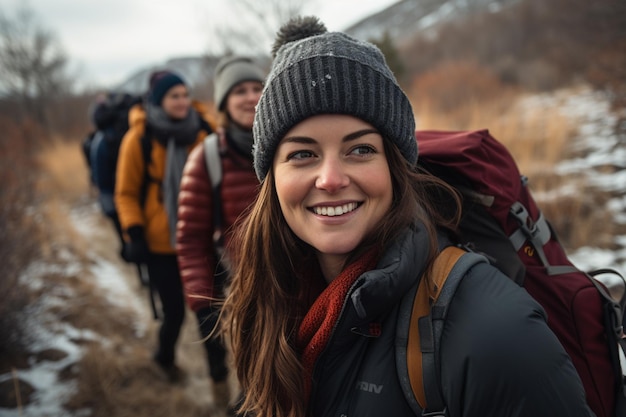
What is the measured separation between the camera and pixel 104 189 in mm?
3781

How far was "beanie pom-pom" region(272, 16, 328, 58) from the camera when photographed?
147cm

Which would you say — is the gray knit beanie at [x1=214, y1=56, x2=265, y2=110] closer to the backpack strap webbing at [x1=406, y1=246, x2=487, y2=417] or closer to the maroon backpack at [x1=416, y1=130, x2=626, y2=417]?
the maroon backpack at [x1=416, y1=130, x2=626, y2=417]

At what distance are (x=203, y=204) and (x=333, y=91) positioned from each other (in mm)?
1255

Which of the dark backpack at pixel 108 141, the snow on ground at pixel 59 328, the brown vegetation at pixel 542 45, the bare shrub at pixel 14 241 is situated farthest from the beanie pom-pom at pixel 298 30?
the brown vegetation at pixel 542 45

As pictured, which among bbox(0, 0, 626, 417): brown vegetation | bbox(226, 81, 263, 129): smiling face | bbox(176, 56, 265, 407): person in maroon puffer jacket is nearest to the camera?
bbox(176, 56, 265, 407): person in maroon puffer jacket

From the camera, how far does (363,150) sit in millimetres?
1144

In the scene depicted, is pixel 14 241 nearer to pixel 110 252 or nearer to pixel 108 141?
pixel 108 141

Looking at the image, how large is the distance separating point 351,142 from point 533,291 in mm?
690

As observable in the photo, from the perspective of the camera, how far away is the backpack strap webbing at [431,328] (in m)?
0.87

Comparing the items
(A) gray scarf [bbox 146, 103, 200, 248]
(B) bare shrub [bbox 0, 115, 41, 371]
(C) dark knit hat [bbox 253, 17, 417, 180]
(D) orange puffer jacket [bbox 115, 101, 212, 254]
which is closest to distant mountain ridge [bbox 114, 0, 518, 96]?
(B) bare shrub [bbox 0, 115, 41, 371]

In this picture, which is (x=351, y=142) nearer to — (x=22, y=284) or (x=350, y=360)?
(x=350, y=360)

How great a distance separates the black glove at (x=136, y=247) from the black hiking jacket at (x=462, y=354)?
2.03 m

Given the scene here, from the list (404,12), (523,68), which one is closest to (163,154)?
(523,68)

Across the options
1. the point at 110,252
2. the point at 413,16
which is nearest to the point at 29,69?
the point at 110,252
